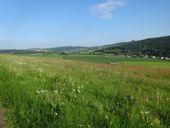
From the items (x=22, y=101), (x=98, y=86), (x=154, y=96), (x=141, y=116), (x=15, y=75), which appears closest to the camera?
(x=141, y=116)

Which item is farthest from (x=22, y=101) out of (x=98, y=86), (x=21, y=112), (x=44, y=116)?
(x=98, y=86)

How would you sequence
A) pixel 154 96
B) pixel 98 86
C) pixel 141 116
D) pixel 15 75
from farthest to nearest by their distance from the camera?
pixel 15 75
pixel 98 86
pixel 154 96
pixel 141 116

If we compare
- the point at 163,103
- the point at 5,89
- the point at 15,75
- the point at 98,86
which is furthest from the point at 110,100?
the point at 15,75

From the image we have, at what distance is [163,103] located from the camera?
25.4 feet

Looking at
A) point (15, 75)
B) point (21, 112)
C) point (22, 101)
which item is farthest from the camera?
point (15, 75)

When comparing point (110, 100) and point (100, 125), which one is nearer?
point (100, 125)

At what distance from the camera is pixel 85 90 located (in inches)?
357

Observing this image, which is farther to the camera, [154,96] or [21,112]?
[154,96]

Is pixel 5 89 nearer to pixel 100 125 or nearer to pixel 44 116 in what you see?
pixel 44 116

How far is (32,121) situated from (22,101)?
4.90ft

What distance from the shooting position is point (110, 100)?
7.79m

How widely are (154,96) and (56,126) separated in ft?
13.0

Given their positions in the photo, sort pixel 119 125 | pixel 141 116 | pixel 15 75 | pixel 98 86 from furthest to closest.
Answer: pixel 15 75 → pixel 98 86 → pixel 141 116 → pixel 119 125

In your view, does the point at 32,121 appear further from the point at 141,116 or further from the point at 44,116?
the point at 141,116
